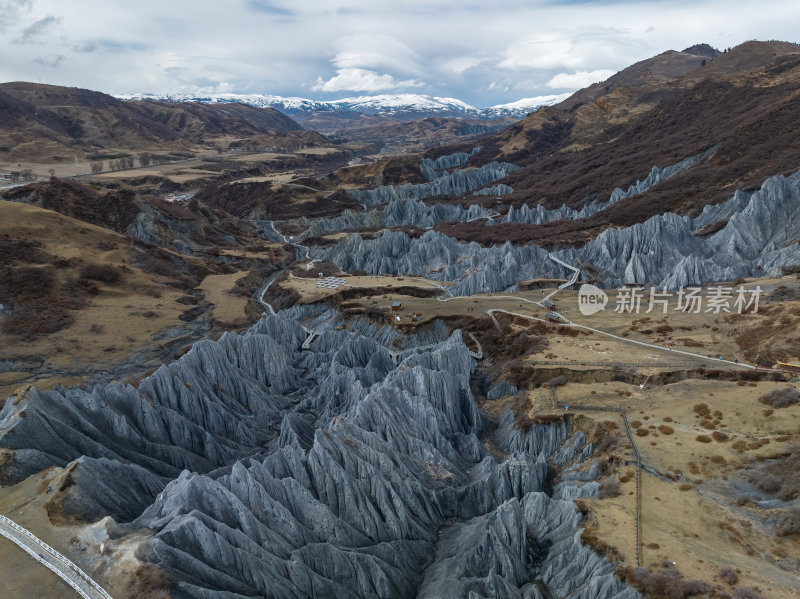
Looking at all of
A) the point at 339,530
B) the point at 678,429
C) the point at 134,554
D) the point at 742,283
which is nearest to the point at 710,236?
the point at 742,283

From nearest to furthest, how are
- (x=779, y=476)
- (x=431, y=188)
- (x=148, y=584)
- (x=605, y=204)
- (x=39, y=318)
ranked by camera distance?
1. (x=148, y=584)
2. (x=779, y=476)
3. (x=39, y=318)
4. (x=605, y=204)
5. (x=431, y=188)

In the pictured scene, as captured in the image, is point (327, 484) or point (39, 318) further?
point (39, 318)

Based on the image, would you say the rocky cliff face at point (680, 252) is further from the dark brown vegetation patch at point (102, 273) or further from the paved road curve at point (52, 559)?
the paved road curve at point (52, 559)

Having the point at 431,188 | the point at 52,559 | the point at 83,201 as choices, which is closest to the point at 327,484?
the point at 52,559

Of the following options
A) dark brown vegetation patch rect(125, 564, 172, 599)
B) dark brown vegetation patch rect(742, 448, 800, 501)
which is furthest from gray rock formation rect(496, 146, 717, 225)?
dark brown vegetation patch rect(125, 564, 172, 599)

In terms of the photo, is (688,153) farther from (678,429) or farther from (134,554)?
(134,554)

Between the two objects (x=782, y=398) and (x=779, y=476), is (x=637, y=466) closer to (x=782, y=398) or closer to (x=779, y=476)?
(x=779, y=476)

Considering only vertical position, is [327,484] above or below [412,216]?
below
